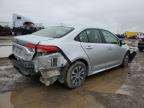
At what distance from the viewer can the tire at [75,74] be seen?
14.0ft

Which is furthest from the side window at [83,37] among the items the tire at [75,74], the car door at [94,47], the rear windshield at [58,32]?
the tire at [75,74]

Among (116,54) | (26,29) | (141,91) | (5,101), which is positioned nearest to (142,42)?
(116,54)

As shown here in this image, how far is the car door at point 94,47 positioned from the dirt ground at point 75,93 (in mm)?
534

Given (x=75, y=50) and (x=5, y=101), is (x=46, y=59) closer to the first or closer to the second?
(x=75, y=50)

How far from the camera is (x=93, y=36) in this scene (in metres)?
5.08

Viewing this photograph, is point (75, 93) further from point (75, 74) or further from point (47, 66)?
point (47, 66)

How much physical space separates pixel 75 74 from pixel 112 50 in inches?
72.6

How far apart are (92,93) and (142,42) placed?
10.9 m

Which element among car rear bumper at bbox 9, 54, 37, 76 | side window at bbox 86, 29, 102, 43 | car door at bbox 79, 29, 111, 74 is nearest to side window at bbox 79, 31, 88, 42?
car door at bbox 79, 29, 111, 74

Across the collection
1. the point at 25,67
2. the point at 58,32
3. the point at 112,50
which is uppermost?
the point at 58,32

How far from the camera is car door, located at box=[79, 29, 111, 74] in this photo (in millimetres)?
4697

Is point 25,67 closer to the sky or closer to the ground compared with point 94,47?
closer to the ground

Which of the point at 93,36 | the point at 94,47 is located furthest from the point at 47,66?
the point at 93,36

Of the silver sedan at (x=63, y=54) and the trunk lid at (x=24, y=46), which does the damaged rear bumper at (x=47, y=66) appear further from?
the trunk lid at (x=24, y=46)
